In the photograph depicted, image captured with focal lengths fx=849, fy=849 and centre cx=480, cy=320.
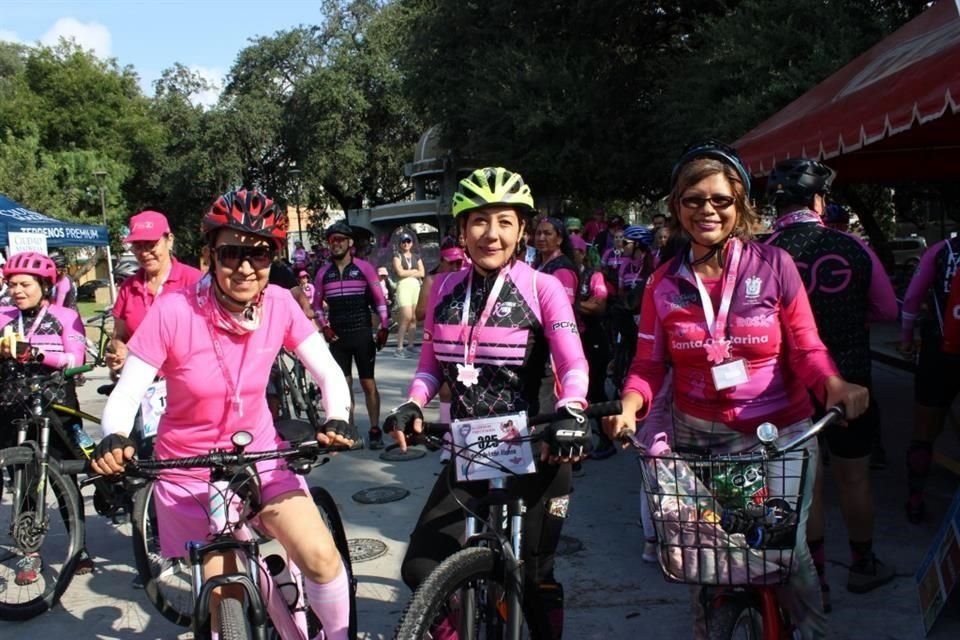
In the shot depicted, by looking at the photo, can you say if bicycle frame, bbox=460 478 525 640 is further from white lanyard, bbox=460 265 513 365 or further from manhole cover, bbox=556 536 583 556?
manhole cover, bbox=556 536 583 556

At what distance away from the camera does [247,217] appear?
289 cm

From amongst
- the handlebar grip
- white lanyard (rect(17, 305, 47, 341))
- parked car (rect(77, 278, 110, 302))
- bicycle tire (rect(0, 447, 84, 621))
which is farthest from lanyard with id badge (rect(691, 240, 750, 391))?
parked car (rect(77, 278, 110, 302))

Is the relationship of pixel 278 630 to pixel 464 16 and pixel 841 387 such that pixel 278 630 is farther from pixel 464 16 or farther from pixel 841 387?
pixel 464 16

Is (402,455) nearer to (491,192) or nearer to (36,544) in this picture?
(36,544)

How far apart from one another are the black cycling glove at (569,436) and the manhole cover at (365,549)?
9.33 ft

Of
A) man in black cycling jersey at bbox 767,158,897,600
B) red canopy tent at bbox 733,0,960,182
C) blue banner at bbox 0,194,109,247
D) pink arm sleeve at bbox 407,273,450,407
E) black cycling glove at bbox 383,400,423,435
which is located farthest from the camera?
blue banner at bbox 0,194,109,247

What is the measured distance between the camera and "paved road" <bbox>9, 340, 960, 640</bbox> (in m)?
3.99

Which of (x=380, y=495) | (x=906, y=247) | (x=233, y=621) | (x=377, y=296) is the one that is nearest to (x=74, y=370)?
(x=380, y=495)

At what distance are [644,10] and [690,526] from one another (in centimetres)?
1956

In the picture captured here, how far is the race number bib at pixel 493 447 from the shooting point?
273 centimetres

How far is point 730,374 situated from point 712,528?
2.02 feet

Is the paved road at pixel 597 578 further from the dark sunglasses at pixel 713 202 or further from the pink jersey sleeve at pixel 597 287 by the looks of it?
the dark sunglasses at pixel 713 202

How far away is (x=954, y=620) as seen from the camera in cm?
383

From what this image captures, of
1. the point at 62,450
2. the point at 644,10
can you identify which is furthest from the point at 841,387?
the point at 644,10
